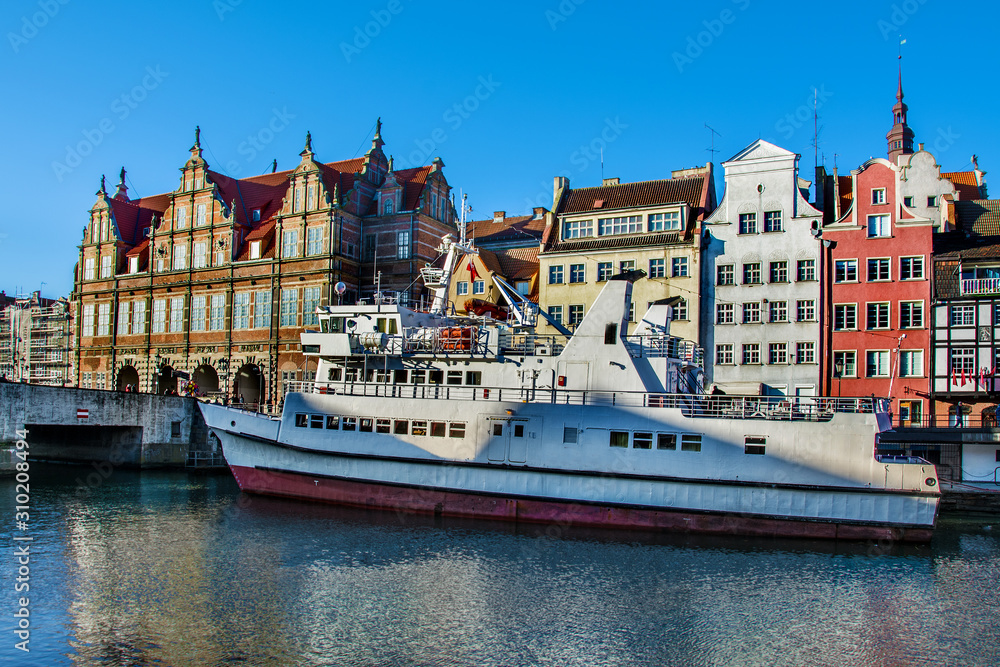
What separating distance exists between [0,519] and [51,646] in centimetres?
1459

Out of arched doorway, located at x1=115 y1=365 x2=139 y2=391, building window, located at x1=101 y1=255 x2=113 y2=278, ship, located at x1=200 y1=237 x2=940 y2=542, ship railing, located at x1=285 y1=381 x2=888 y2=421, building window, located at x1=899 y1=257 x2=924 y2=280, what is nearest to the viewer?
ship, located at x1=200 y1=237 x2=940 y2=542

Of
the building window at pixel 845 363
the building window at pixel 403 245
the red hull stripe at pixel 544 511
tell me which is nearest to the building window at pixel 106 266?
the building window at pixel 403 245

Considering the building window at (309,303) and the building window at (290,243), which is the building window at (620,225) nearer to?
the building window at (309,303)

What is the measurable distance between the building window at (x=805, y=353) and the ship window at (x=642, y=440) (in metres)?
17.6

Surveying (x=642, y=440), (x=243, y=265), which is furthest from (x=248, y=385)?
(x=642, y=440)

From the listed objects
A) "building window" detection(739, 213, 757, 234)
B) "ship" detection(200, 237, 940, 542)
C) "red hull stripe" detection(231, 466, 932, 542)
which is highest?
"building window" detection(739, 213, 757, 234)

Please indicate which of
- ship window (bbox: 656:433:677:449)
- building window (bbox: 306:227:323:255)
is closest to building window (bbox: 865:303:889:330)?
ship window (bbox: 656:433:677:449)

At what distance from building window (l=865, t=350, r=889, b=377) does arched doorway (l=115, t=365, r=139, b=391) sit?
160 ft

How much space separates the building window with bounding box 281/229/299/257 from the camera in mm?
51188

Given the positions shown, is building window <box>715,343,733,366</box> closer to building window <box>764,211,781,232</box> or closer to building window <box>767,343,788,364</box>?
building window <box>767,343,788,364</box>

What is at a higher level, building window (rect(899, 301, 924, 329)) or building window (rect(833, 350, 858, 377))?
building window (rect(899, 301, 924, 329))

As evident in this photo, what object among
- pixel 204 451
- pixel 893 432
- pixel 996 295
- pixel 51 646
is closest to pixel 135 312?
pixel 204 451

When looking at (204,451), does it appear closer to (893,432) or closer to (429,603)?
(429,603)

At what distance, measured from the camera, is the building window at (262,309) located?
51375mm
